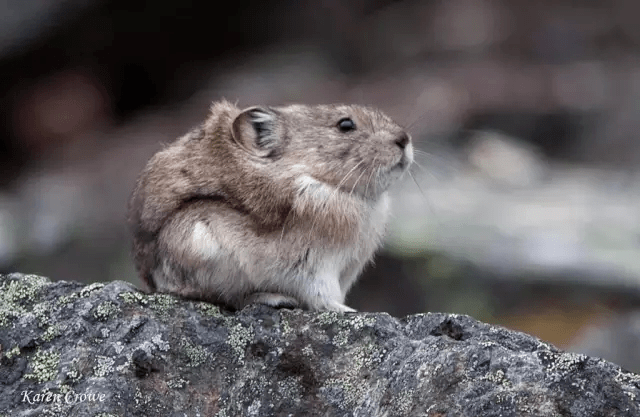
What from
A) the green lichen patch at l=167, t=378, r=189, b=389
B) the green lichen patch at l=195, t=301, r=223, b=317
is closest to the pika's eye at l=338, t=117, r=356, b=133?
the green lichen patch at l=195, t=301, r=223, b=317

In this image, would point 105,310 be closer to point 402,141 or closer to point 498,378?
point 498,378

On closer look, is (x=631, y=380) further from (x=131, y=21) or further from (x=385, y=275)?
(x=131, y=21)

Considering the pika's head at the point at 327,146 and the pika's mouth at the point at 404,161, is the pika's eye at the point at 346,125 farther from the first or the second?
the pika's mouth at the point at 404,161

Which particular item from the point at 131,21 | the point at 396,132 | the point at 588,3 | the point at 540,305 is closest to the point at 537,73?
the point at 588,3

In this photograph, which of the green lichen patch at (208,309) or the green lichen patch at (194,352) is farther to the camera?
the green lichen patch at (208,309)

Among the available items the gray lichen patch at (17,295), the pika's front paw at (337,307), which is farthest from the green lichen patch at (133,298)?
the pika's front paw at (337,307)

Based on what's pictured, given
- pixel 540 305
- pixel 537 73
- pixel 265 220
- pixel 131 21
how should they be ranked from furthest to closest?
pixel 537 73 < pixel 131 21 < pixel 540 305 < pixel 265 220
